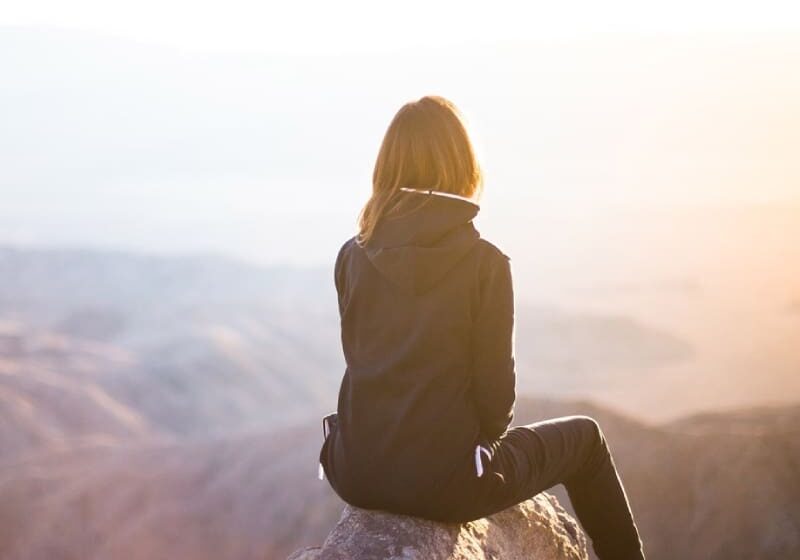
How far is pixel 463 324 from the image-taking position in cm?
262

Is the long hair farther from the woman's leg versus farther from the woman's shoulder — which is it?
the woman's leg

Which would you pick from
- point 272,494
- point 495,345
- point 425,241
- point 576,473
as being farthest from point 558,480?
point 272,494

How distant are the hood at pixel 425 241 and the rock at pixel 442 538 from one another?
27.8 inches

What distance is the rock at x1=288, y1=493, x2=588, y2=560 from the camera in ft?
9.16

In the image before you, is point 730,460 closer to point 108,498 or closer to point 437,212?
point 437,212

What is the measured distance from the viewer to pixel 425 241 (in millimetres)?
2623

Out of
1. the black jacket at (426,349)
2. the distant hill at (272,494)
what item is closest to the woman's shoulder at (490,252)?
the black jacket at (426,349)

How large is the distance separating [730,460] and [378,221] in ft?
20.1

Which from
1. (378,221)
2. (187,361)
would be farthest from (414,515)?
(187,361)

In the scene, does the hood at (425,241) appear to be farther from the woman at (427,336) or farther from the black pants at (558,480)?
the black pants at (558,480)

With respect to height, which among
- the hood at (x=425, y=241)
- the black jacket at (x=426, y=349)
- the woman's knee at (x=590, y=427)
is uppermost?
the hood at (x=425, y=241)

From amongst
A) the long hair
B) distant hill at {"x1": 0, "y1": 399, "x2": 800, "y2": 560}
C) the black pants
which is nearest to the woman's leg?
the black pants

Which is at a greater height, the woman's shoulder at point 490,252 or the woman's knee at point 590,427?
the woman's shoulder at point 490,252

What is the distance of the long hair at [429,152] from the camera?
8.62ft
